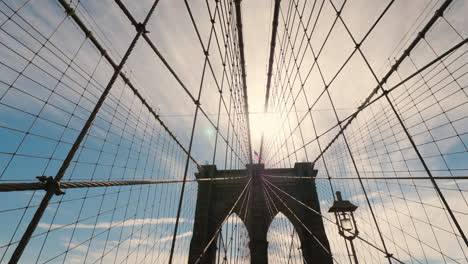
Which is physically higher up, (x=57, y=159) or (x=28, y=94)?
(x=28, y=94)

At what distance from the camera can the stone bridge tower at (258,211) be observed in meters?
10.1

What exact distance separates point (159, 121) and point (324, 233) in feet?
34.1

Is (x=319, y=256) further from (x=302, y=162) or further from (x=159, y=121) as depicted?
(x=159, y=121)

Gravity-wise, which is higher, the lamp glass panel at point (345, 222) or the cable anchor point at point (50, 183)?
the cable anchor point at point (50, 183)

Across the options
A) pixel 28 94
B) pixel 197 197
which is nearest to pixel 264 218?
pixel 197 197

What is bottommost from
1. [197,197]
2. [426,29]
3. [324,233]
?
[324,233]

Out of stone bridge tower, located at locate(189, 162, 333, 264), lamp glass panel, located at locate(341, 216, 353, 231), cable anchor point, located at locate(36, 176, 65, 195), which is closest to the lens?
cable anchor point, located at locate(36, 176, 65, 195)

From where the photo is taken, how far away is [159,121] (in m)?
8.66

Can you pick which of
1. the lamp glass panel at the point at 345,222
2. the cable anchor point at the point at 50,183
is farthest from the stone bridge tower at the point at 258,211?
the cable anchor point at the point at 50,183

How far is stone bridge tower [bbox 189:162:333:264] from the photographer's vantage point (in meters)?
10.1

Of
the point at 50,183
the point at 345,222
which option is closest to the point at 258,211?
the point at 345,222

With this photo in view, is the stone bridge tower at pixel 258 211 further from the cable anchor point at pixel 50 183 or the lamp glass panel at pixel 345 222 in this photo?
the cable anchor point at pixel 50 183

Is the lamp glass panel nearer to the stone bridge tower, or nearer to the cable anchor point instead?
the stone bridge tower

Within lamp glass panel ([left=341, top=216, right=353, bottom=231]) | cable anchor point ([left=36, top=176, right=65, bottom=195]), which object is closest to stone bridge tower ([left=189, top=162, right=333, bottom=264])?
lamp glass panel ([left=341, top=216, right=353, bottom=231])
